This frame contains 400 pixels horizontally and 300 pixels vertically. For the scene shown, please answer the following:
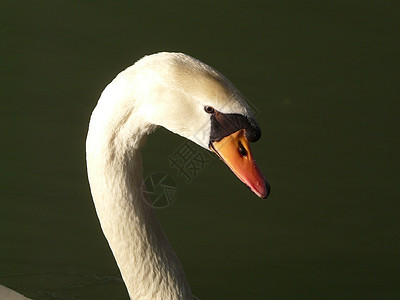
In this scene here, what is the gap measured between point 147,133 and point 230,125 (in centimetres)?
37

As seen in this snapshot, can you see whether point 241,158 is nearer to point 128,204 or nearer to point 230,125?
point 230,125

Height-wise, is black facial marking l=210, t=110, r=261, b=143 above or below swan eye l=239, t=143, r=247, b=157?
above

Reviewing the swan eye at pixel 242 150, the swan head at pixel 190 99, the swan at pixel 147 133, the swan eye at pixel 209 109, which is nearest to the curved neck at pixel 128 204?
the swan at pixel 147 133

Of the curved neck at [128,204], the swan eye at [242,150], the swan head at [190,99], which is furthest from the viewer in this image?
the swan eye at [242,150]

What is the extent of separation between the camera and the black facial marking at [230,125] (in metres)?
2.50

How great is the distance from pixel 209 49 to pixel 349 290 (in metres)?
2.80

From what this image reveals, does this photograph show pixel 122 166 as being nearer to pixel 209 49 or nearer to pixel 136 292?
pixel 136 292

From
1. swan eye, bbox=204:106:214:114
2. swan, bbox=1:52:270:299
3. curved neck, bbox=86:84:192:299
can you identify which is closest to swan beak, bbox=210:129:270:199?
swan, bbox=1:52:270:299

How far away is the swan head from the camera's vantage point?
2436 millimetres

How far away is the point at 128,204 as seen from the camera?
279cm

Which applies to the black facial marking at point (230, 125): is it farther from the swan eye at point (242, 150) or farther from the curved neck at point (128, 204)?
the curved neck at point (128, 204)

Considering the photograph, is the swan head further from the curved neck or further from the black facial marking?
the curved neck

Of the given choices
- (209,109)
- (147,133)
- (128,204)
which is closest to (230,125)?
Result: (209,109)

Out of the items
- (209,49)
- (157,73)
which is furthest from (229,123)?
(209,49)
